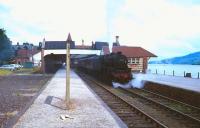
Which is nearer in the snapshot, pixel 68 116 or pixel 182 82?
pixel 68 116

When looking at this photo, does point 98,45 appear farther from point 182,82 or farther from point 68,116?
point 68,116

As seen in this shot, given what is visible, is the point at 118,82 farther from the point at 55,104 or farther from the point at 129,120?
the point at 129,120

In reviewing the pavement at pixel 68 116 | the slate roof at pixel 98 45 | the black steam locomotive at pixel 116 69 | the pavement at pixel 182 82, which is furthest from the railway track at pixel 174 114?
the slate roof at pixel 98 45

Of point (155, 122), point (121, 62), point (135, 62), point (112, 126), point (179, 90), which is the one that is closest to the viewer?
point (112, 126)

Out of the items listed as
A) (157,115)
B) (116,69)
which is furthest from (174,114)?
(116,69)

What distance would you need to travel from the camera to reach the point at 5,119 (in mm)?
12648

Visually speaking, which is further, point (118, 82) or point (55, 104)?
point (118, 82)

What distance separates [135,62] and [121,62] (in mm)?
34242

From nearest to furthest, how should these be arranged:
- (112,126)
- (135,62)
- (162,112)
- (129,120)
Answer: (112,126) → (129,120) → (162,112) → (135,62)

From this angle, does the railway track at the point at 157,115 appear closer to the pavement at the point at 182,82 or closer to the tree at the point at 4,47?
the pavement at the point at 182,82

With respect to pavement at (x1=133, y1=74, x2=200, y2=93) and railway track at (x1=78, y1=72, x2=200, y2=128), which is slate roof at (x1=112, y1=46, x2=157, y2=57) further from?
railway track at (x1=78, y1=72, x2=200, y2=128)

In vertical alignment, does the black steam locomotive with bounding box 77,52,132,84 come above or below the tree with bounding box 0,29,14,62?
below

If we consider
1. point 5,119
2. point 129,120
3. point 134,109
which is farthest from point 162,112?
point 5,119

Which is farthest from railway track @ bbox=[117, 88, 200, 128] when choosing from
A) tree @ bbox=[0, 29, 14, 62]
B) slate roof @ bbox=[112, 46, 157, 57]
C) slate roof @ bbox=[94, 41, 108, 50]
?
tree @ bbox=[0, 29, 14, 62]
